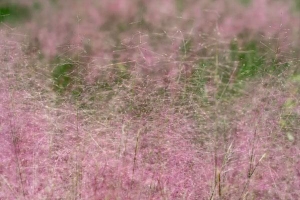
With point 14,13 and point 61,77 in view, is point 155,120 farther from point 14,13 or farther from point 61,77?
point 14,13

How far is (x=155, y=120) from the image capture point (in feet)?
6.84

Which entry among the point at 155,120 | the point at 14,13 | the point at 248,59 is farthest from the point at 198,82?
the point at 14,13

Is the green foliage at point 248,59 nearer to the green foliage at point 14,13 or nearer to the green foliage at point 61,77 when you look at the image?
the green foliage at point 61,77

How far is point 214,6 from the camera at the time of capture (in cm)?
286

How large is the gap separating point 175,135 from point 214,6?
1.04m

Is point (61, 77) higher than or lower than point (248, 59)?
lower

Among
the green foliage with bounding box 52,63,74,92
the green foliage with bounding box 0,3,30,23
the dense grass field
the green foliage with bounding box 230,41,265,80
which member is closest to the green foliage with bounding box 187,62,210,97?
the dense grass field

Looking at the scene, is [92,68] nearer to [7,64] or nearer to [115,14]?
[7,64]

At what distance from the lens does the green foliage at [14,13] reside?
123 inches

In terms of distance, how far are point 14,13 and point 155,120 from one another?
1.47 m

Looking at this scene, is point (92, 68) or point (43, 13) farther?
point (43, 13)

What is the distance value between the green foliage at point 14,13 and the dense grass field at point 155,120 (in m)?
0.43

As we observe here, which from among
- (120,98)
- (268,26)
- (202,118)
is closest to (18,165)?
(120,98)

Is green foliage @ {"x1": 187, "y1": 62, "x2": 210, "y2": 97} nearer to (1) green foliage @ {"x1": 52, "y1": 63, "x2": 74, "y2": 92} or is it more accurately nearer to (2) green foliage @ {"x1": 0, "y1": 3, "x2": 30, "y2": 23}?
(1) green foliage @ {"x1": 52, "y1": 63, "x2": 74, "y2": 92}
